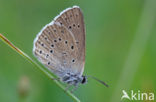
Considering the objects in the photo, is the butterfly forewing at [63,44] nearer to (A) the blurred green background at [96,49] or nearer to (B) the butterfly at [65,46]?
(B) the butterfly at [65,46]

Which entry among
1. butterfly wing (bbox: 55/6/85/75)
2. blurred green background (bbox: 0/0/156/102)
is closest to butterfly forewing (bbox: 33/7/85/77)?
butterfly wing (bbox: 55/6/85/75)

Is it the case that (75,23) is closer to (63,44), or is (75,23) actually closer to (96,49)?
(63,44)

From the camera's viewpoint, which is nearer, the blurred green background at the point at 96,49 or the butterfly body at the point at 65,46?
the butterfly body at the point at 65,46

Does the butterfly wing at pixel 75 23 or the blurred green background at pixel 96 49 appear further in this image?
the blurred green background at pixel 96 49

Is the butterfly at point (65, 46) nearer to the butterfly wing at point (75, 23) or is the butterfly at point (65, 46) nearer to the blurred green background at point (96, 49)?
the butterfly wing at point (75, 23)

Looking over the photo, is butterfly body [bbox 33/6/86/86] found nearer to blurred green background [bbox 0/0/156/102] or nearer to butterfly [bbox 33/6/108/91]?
butterfly [bbox 33/6/108/91]

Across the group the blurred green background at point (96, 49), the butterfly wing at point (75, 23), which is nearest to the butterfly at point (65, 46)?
the butterfly wing at point (75, 23)

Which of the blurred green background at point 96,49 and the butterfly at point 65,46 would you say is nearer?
the butterfly at point 65,46

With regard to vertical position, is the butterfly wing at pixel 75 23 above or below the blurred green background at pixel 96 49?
above

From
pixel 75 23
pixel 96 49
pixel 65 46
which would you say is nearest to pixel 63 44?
pixel 65 46
